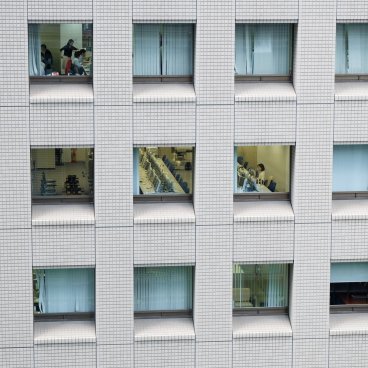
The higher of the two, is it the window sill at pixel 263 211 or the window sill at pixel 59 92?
the window sill at pixel 59 92

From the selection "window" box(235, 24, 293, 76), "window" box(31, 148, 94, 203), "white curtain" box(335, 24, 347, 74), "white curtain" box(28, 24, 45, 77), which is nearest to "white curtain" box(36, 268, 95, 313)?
"window" box(31, 148, 94, 203)

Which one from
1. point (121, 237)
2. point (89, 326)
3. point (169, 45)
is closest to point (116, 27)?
point (169, 45)

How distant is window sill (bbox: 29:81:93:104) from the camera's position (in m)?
28.0

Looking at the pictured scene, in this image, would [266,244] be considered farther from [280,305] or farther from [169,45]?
[169,45]

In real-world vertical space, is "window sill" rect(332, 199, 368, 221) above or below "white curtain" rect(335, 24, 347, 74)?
below

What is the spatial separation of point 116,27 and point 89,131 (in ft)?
7.77

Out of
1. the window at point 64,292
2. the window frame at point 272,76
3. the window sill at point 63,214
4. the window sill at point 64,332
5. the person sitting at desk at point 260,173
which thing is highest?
the window frame at point 272,76

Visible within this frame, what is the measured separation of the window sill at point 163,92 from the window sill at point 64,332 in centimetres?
544

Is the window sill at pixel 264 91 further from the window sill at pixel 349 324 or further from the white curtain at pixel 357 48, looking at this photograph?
the window sill at pixel 349 324

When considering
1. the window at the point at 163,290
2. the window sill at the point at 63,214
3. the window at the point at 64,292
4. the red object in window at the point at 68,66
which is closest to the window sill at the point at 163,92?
the red object in window at the point at 68,66

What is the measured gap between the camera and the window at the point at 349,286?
29938 millimetres

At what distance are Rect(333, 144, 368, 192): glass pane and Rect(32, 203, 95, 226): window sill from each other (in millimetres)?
5743

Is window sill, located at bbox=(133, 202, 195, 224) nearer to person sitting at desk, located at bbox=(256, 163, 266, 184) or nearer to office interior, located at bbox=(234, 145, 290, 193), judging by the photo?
office interior, located at bbox=(234, 145, 290, 193)

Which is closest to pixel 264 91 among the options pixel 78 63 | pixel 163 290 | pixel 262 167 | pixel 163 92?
pixel 262 167
